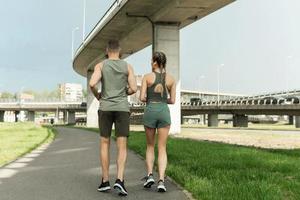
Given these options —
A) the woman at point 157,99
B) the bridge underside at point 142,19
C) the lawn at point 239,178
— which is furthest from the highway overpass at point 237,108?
the woman at point 157,99

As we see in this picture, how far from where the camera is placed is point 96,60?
6125cm

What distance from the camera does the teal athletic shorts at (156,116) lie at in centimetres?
745

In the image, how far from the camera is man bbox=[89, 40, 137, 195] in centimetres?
722

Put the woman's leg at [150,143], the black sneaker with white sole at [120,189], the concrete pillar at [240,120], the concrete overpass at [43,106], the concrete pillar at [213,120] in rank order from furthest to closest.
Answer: the concrete overpass at [43,106] < the concrete pillar at [213,120] < the concrete pillar at [240,120] < the woman's leg at [150,143] < the black sneaker with white sole at [120,189]

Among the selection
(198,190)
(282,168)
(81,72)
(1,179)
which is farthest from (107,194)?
(81,72)

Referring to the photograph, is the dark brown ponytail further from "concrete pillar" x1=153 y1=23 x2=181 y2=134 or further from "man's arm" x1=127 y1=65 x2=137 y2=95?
"concrete pillar" x1=153 y1=23 x2=181 y2=134

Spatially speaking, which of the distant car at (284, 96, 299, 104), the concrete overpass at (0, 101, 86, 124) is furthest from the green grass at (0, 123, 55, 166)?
the concrete overpass at (0, 101, 86, 124)

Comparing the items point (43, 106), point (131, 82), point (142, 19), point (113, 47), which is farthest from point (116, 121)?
point (43, 106)

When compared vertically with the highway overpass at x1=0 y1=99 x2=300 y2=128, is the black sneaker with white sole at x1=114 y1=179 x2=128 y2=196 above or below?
below

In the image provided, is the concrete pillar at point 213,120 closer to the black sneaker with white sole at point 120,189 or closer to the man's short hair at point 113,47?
the man's short hair at point 113,47

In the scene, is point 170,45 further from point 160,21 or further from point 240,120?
point 240,120

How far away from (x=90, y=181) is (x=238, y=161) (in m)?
4.18

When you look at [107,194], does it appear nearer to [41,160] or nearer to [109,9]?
[41,160]

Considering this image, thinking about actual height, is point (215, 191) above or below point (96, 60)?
below
